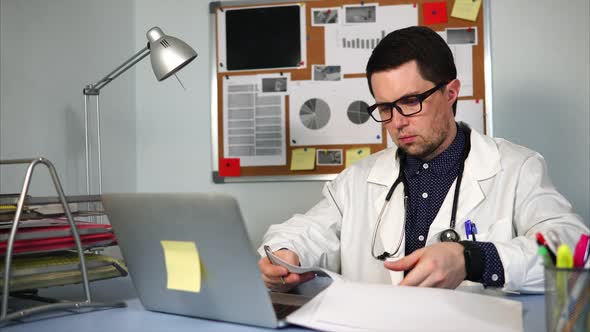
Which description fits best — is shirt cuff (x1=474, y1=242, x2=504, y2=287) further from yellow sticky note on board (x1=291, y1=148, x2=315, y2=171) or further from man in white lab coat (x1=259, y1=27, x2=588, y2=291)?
yellow sticky note on board (x1=291, y1=148, x2=315, y2=171)

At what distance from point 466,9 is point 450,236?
130 centimetres

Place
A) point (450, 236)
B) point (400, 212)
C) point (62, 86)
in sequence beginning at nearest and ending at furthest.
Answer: point (450, 236), point (400, 212), point (62, 86)

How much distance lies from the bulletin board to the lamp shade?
29.2 inches

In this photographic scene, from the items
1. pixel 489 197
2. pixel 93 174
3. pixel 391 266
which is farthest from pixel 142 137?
pixel 391 266

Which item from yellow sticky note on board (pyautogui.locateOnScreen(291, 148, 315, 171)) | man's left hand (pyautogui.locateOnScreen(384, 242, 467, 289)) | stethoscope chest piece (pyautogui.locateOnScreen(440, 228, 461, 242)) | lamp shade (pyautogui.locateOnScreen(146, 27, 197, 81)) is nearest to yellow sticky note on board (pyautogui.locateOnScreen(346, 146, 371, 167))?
yellow sticky note on board (pyautogui.locateOnScreen(291, 148, 315, 171))

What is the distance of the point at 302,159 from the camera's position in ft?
8.61

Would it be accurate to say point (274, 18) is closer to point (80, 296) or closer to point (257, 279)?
point (80, 296)

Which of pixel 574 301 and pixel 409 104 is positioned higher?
pixel 409 104

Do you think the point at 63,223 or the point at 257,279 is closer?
the point at 257,279

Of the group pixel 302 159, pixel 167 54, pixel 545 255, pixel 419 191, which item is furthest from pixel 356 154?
pixel 545 255

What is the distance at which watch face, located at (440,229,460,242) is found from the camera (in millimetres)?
1511

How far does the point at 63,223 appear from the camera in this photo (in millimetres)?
1225

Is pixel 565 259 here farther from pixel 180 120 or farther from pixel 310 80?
pixel 180 120

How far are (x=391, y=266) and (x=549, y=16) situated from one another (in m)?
1.81
